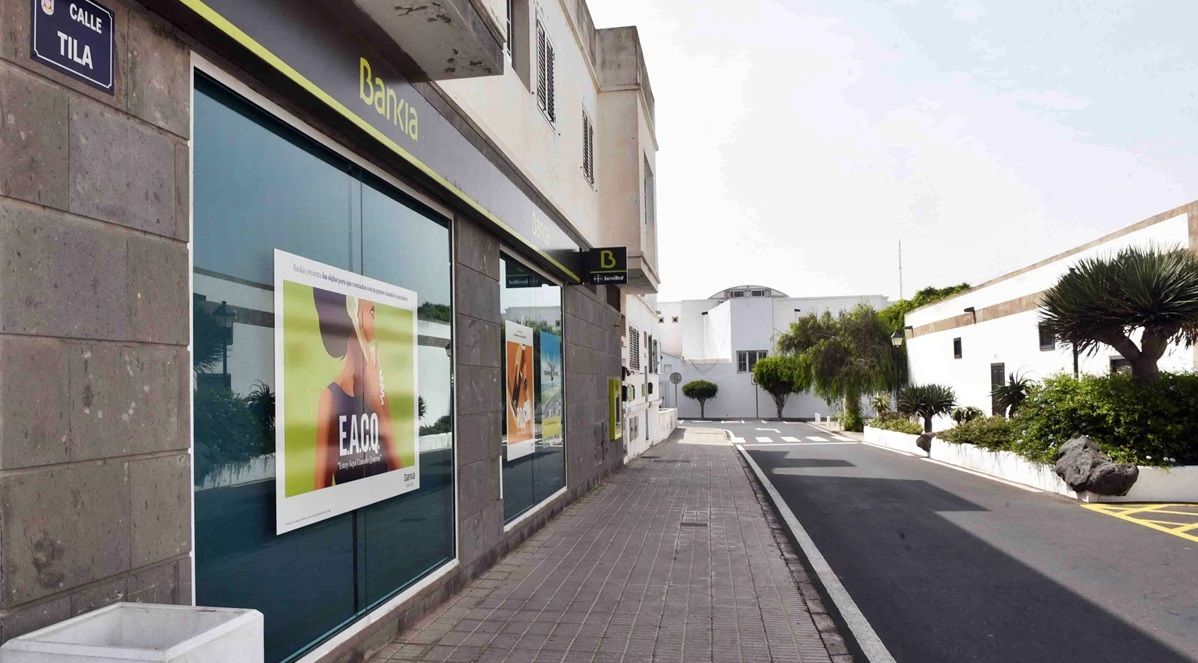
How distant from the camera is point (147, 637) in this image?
2.93 m

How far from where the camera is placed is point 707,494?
14734 millimetres

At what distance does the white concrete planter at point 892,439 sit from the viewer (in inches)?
987

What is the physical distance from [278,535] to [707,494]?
1107cm

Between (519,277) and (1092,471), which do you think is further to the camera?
(1092,471)

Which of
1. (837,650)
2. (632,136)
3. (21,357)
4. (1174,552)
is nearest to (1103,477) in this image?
(1174,552)

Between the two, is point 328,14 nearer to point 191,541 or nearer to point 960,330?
point 191,541

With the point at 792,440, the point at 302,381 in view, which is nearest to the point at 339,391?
the point at 302,381

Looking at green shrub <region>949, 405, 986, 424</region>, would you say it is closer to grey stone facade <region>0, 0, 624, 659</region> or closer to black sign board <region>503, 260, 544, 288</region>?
black sign board <region>503, 260, 544, 288</region>

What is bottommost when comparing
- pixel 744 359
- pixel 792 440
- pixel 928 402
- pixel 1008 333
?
pixel 792 440

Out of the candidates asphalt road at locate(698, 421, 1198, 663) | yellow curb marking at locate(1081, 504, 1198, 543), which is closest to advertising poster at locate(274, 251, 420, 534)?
asphalt road at locate(698, 421, 1198, 663)

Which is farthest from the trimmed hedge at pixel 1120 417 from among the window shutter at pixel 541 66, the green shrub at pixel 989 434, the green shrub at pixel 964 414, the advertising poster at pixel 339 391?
the green shrub at pixel 964 414

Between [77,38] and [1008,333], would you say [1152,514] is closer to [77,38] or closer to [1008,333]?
[77,38]

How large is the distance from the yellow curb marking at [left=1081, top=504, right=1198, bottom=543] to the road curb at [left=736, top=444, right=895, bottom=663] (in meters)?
4.39

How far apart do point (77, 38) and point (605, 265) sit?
11.0 meters
